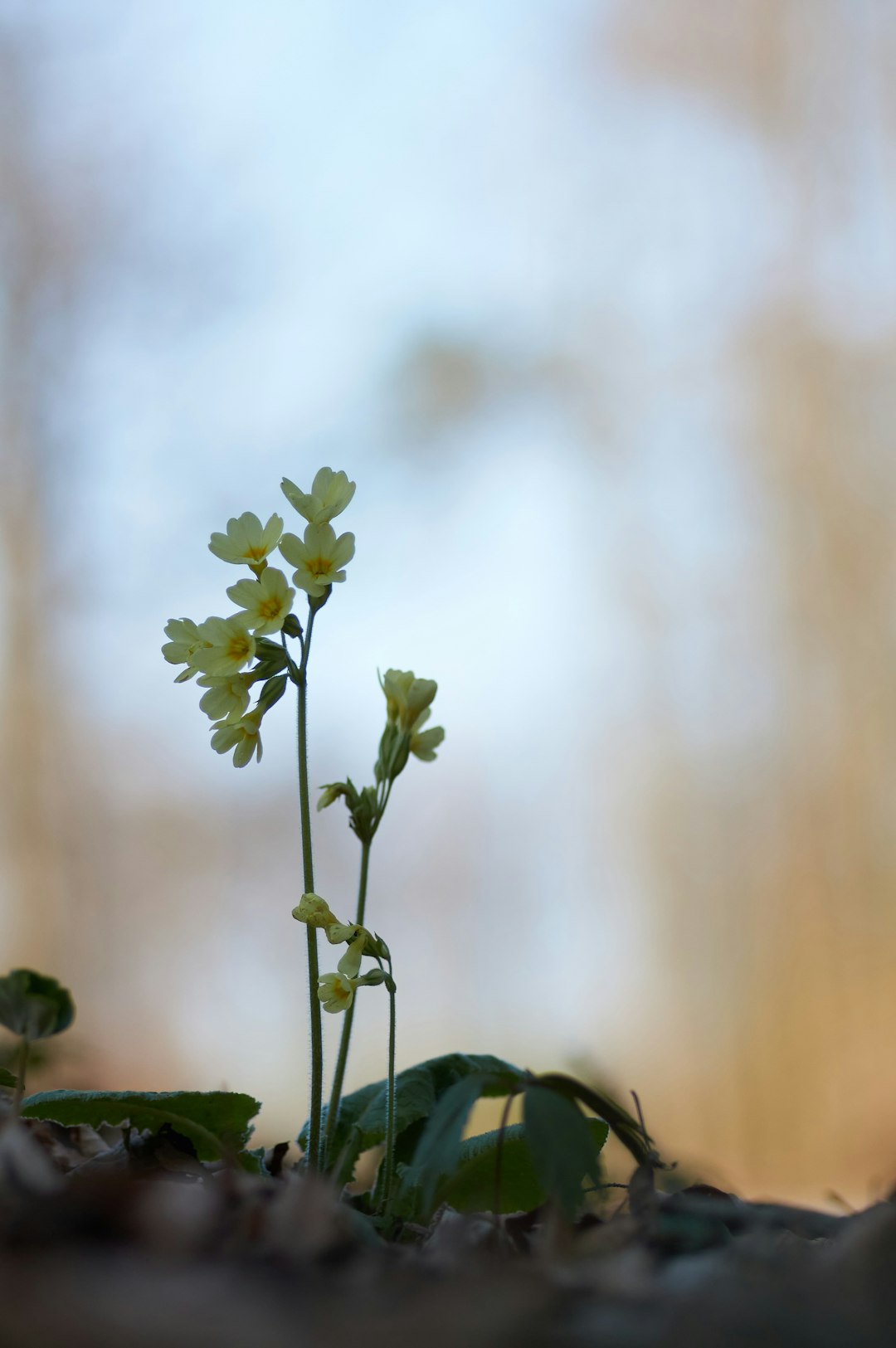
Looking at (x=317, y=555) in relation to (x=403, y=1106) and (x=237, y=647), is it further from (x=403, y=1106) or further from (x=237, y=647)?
(x=403, y=1106)

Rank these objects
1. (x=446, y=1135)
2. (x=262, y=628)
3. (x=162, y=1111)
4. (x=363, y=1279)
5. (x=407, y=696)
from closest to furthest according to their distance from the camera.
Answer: (x=363, y=1279) < (x=446, y=1135) < (x=162, y=1111) < (x=262, y=628) < (x=407, y=696)

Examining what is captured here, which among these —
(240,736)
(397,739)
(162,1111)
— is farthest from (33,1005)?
(397,739)

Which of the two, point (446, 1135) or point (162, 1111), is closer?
point (446, 1135)

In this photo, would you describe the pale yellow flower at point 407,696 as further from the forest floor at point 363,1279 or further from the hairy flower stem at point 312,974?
the forest floor at point 363,1279

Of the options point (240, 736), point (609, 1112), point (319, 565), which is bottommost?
point (609, 1112)

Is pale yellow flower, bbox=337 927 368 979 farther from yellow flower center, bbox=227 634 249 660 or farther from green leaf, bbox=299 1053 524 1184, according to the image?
yellow flower center, bbox=227 634 249 660

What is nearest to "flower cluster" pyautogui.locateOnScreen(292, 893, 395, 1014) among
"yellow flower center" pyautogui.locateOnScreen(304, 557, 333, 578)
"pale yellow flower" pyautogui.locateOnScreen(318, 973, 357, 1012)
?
"pale yellow flower" pyautogui.locateOnScreen(318, 973, 357, 1012)

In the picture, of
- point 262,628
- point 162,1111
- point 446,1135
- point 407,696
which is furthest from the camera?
point 407,696

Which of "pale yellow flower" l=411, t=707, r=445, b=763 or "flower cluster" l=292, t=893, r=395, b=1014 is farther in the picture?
"pale yellow flower" l=411, t=707, r=445, b=763
